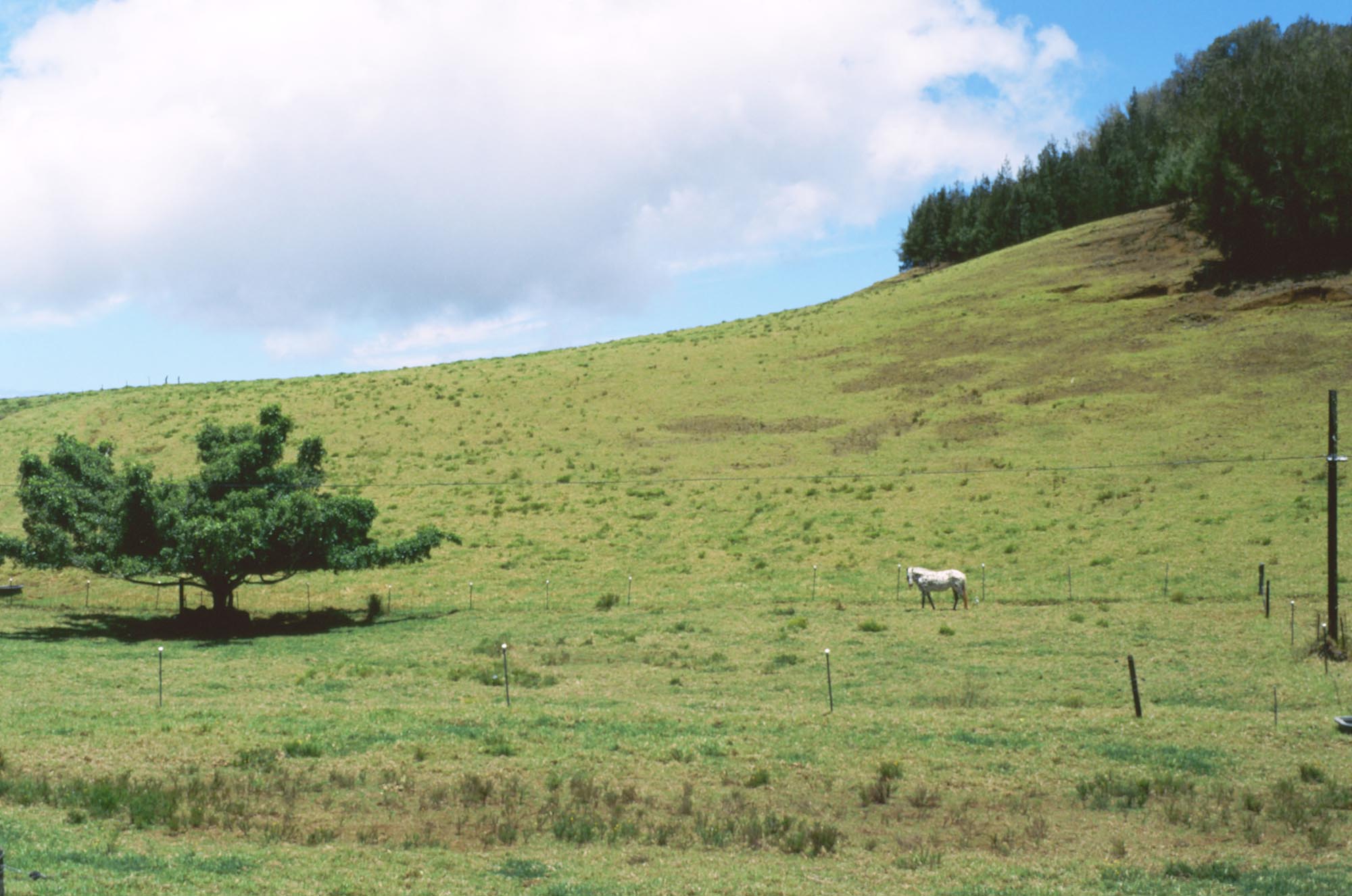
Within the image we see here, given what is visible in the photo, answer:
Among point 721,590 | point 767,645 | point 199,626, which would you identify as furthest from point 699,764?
point 199,626

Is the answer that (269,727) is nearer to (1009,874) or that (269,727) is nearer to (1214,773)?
(1009,874)

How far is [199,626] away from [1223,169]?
238 feet

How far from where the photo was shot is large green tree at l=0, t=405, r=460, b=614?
36625 millimetres

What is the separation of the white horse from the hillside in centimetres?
238

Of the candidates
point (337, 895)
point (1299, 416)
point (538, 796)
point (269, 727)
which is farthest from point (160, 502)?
point (1299, 416)

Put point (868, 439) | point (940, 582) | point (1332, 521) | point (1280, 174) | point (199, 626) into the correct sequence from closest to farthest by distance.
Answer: point (1332, 521) < point (940, 582) < point (199, 626) < point (868, 439) < point (1280, 174)

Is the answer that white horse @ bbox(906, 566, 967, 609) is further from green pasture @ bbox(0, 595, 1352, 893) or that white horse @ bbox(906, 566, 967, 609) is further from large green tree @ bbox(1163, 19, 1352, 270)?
large green tree @ bbox(1163, 19, 1352, 270)

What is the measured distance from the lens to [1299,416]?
184 feet

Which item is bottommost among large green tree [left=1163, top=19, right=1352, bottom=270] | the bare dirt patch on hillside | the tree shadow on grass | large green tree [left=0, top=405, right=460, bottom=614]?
the tree shadow on grass

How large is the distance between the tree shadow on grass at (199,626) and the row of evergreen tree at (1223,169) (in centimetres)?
6621

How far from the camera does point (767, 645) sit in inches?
1262

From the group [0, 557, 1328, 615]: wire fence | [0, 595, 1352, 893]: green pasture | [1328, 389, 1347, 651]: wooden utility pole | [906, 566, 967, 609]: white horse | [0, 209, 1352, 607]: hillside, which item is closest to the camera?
[0, 595, 1352, 893]: green pasture

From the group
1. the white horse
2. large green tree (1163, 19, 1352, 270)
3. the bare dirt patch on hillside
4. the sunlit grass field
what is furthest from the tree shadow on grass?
large green tree (1163, 19, 1352, 270)

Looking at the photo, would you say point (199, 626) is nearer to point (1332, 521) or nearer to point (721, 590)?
point (721, 590)
